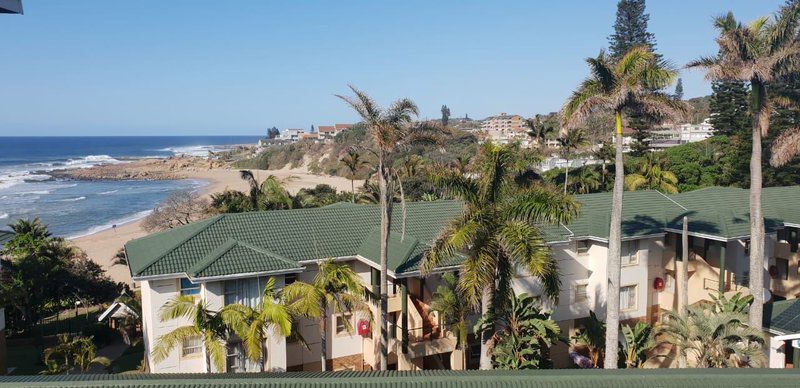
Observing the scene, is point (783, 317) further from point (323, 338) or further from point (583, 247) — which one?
point (323, 338)

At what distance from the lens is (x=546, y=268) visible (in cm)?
1523

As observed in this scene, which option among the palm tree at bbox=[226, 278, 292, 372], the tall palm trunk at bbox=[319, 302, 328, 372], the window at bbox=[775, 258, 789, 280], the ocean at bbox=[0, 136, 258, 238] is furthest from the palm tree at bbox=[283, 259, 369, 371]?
the ocean at bbox=[0, 136, 258, 238]

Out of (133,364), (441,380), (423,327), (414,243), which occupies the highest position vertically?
(414,243)

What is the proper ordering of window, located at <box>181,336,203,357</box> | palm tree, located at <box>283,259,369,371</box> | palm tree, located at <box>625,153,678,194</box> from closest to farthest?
1. palm tree, located at <box>283,259,369,371</box>
2. window, located at <box>181,336,203,357</box>
3. palm tree, located at <box>625,153,678,194</box>

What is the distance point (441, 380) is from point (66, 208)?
74694 millimetres

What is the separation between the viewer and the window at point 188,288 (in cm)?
1866

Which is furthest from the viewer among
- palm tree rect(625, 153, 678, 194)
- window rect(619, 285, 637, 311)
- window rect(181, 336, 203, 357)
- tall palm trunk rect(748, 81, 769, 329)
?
palm tree rect(625, 153, 678, 194)

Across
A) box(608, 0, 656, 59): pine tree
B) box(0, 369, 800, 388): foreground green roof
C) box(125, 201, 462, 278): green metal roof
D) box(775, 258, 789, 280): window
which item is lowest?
box(775, 258, 789, 280): window

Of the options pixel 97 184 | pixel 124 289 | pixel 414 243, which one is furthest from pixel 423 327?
pixel 97 184

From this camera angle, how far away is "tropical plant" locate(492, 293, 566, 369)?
58.5 feet

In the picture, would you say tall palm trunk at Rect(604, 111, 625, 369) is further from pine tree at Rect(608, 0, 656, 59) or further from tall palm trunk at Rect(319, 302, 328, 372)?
pine tree at Rect(608, 0, 656, 59)

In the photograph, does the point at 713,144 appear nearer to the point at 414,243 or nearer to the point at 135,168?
the point at 414,243

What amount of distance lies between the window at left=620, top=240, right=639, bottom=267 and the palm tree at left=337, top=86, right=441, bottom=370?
38.6 feet

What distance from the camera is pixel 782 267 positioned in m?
27.1
